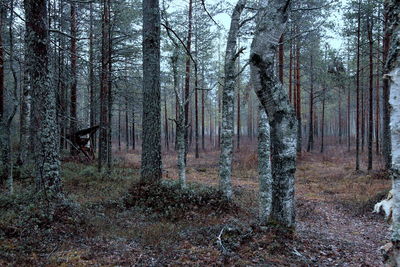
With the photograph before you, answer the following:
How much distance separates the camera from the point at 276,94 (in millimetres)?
3912

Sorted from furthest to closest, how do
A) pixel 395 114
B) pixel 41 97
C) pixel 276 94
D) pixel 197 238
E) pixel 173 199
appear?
pixel 173 199, pixel 41 97, pixel 197 238, pixel 276 94, pixel 395 114

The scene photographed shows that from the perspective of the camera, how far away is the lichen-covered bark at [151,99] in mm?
7969

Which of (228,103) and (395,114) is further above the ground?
(228,103)

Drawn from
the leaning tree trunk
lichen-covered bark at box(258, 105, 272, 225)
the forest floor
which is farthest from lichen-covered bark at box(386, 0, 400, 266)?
lichen-covered bark at box(258, 105, 272, 225)

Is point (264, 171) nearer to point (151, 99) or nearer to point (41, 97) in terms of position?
point (151, 99)

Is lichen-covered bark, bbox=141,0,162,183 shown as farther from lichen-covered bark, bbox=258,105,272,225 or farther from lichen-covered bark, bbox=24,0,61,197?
lichen-covered bark, bbox=258,105,272,225

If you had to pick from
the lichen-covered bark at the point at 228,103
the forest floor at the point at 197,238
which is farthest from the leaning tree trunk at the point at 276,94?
the lichen-covered bark at the point at 228,103

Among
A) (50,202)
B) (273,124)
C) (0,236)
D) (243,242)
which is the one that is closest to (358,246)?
(243,242)

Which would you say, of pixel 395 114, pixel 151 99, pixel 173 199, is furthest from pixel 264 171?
pixel 395 114

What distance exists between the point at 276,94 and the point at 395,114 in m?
2.07

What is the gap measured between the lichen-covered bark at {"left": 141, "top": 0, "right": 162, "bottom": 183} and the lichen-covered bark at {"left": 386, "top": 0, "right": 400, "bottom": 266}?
21.6 feet

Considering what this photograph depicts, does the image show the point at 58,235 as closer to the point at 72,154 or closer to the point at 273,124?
the point at 273,124

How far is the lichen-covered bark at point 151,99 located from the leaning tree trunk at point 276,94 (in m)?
4.57

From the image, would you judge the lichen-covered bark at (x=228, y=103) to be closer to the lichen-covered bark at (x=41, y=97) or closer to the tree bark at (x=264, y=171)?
the tree bark at (x=264, y=171)
